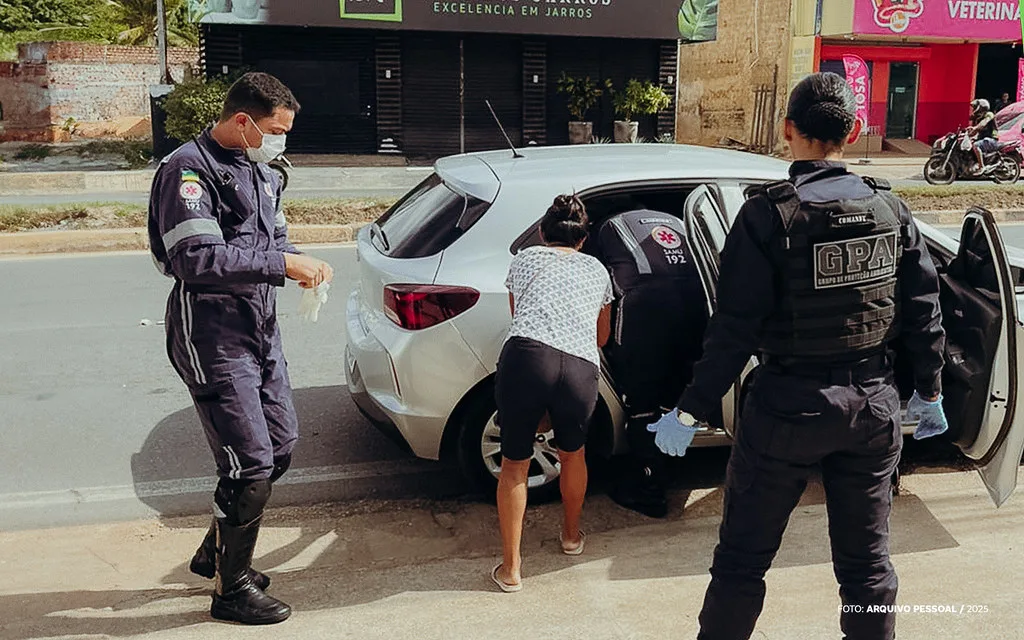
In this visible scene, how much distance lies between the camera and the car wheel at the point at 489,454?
14.1 feet

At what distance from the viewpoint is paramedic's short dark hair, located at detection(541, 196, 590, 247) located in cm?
371

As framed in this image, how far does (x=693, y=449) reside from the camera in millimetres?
5090

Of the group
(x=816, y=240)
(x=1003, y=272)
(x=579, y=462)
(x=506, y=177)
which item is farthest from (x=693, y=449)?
(x=816, y=240)

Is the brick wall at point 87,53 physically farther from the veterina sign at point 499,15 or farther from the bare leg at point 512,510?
the bare leg at point 512,510

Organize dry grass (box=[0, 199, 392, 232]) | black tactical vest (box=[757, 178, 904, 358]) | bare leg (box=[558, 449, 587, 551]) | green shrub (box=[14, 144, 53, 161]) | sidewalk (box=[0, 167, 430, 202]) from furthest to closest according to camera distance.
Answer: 1. green shrub (box=[14, 144, 53, 161])
2. sidewalk (box=[0, 167, 430, 202])
3. dry grass (box=[0, 199, 392, 232])
4. bare leg (box=[558, 449, 587, 551])
5. black tactical vest (box=[757, 178, 904, 358])

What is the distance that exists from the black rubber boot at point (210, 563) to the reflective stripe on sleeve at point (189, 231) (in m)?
1.08

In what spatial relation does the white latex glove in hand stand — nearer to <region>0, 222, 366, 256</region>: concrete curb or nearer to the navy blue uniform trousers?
the navy blue uniform trousers

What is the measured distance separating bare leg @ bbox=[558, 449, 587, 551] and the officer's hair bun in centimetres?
161

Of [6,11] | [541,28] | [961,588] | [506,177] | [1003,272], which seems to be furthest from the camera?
[6,11]

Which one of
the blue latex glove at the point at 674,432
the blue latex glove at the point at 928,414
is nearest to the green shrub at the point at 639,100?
the blue latex glove at the point at 928,414

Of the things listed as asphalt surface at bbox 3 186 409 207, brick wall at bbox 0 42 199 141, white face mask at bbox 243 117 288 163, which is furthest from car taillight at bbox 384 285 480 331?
brick wall at bbox 0 42 199 141

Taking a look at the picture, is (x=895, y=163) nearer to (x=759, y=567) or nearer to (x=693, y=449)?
(x=693, y=449)

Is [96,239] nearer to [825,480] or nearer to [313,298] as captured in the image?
[313,298]

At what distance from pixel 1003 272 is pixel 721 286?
1067 mm
